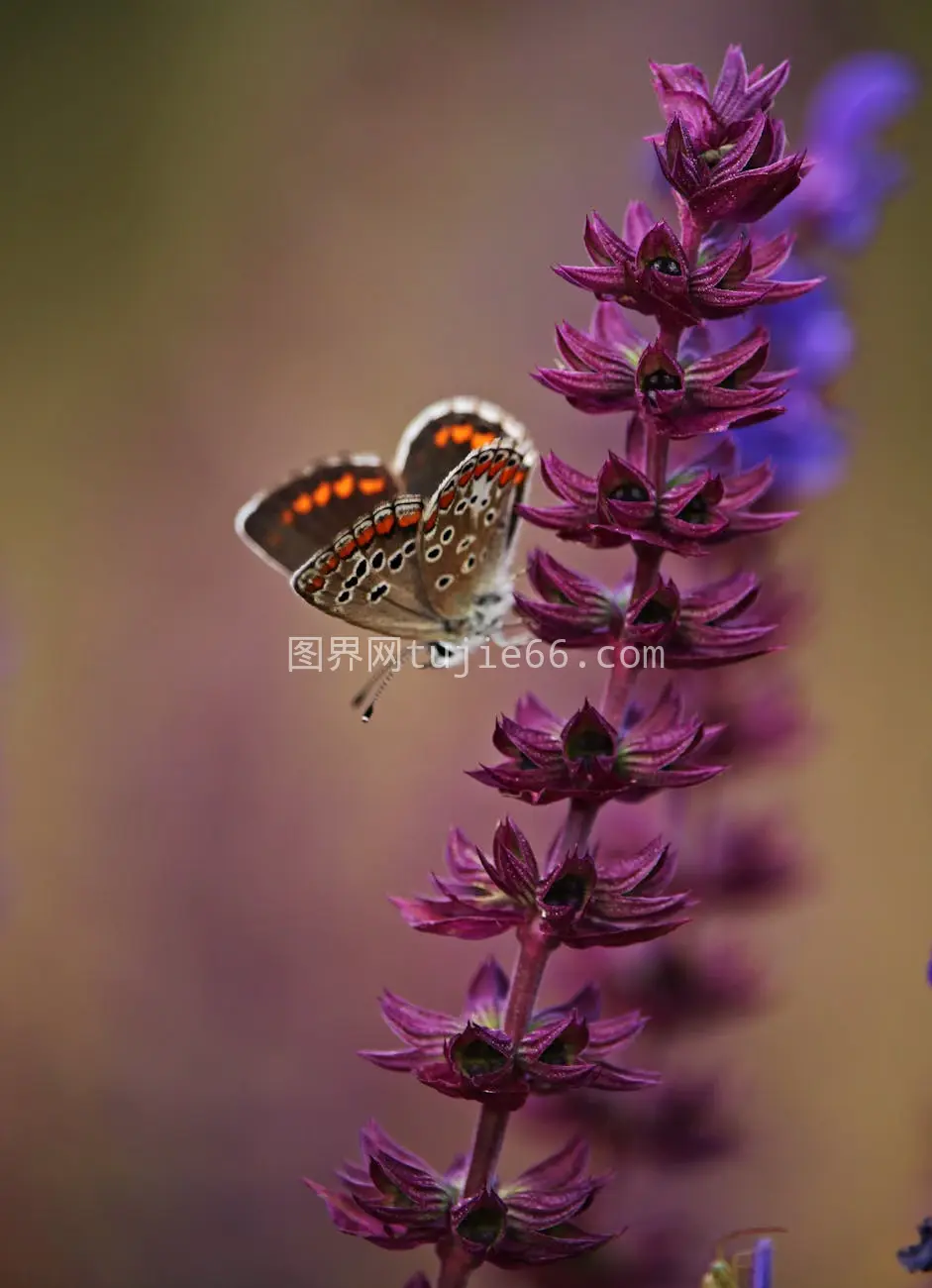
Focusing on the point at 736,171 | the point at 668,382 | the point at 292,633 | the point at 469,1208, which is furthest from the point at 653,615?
the point at 292,633

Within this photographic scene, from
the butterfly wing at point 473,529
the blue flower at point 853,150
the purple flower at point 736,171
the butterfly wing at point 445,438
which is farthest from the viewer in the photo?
the blue flower at point 853,150

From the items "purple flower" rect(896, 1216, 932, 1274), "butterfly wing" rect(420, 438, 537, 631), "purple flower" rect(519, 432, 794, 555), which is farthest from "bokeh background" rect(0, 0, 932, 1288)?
"purple flower" rect(519, 432, 794, 555)

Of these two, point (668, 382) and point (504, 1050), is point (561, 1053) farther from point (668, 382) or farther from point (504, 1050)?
point (668, 382)

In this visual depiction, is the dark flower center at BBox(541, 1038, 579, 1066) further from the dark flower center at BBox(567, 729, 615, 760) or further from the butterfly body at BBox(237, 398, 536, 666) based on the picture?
the butterfly body at BBox(237, 398, 536, 666)

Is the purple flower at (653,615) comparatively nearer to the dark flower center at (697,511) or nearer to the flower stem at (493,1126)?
the dark flower center at (697,511)

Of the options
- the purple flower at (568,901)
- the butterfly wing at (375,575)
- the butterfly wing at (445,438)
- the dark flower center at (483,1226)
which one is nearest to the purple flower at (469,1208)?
the dark flower center at (483,1226)

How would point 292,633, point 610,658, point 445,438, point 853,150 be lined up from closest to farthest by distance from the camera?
point 610,658 → point 445,438 → point 853,150 → point 292,633
